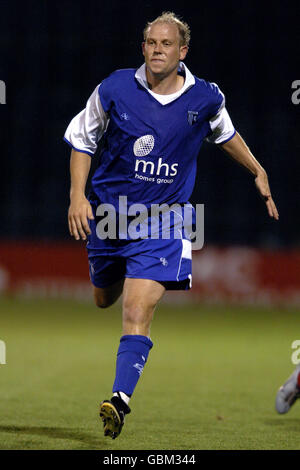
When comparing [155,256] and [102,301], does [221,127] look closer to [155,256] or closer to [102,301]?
[155,256]

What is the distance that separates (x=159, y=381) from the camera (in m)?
7.42

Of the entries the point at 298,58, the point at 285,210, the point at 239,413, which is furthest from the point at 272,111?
the point at 239,413

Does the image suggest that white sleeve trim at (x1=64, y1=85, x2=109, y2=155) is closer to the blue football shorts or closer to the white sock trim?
the blue football shorts

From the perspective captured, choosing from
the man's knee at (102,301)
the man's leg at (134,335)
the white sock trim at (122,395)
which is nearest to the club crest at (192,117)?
the man's leg at (134,335)

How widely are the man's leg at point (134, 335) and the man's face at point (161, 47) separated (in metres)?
1.16

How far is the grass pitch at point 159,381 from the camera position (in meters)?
4.93

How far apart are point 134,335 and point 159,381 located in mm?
2846

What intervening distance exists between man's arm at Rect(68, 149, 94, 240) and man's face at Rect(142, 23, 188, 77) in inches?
24.6

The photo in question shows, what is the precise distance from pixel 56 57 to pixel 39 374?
1517cm

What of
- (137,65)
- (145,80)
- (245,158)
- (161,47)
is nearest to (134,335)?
(245,158)

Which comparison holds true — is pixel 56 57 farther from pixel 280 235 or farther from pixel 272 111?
pixel 280 235

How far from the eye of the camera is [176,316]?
44.4ft

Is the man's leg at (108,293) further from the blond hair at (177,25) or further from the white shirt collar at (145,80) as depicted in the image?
the blond hair at (177,25)
